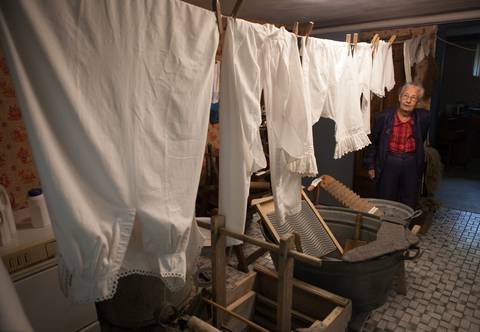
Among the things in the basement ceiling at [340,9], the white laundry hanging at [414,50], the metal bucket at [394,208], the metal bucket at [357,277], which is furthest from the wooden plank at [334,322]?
the white laundry hanging at [414,50]

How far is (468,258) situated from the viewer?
9.95 feet

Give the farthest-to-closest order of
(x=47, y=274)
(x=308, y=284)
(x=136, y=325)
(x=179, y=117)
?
(x=136, y=325), (x=308, y=284), (x=47, y=274), (x=179, y=117)

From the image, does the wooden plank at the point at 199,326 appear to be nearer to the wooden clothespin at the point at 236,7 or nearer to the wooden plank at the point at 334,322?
the wooden plank at the point at 334,322

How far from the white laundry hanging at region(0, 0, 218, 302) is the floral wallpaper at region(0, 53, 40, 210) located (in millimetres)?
1486

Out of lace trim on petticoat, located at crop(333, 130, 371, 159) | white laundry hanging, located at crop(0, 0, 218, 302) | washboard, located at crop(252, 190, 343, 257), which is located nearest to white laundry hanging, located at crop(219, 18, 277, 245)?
white laundry hanging, located at crop(0, 0, 218, 302)

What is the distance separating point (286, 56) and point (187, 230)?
3.14 ft

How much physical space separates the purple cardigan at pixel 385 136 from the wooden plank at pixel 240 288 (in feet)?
6.48

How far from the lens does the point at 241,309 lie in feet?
5.99

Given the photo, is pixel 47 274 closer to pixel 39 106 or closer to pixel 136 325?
pixel 136 325

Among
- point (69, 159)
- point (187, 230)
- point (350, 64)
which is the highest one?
point (350, 64)

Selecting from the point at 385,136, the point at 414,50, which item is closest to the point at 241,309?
the point at 385,136

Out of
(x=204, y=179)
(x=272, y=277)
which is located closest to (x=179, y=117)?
(x=272, y=277)

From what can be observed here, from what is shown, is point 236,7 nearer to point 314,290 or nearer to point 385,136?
point 314,290

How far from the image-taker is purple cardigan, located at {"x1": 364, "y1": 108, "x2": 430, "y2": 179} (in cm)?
310
